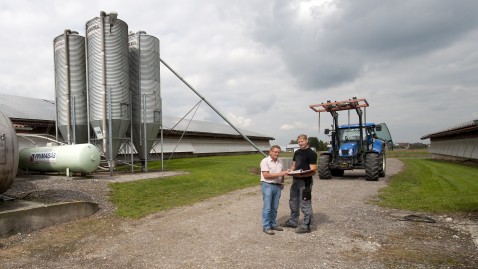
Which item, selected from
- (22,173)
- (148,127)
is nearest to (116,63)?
(148,127)

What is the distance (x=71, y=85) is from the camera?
1741cm

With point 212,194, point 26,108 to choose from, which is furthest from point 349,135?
point 26,108

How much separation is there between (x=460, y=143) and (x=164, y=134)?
82.4ft

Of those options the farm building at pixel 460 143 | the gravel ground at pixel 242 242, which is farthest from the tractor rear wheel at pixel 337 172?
the farm building at pixel 460 143

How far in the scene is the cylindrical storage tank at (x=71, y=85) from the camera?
17.3 m

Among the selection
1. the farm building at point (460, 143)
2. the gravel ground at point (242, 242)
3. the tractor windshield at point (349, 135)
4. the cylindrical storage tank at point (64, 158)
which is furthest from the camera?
the farm building at point (460, 143)

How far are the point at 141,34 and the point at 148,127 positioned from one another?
4901 mm

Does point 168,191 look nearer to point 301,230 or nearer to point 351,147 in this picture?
point 301,230

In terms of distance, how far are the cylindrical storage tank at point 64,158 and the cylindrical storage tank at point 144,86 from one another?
3826 millimetres

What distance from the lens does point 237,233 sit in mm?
6910

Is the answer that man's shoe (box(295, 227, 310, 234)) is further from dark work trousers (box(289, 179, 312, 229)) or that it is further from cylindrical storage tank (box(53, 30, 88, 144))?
cylindrical storage tank (box(53, 30, 88, 144))

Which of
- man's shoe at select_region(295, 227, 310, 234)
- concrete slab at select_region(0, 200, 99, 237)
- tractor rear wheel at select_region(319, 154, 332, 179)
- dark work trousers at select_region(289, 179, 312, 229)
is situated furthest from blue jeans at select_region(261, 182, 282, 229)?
tractor rear wheel at select_region(319, 154, 332, 179)

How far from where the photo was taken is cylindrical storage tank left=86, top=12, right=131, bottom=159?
16.2 meters

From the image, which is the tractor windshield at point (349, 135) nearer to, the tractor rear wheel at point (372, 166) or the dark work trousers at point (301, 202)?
the tractor rear wheel at point (372, 166)
